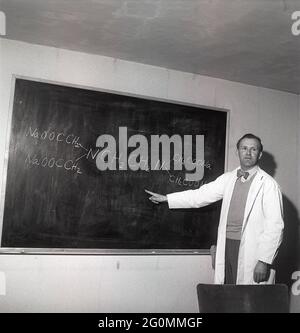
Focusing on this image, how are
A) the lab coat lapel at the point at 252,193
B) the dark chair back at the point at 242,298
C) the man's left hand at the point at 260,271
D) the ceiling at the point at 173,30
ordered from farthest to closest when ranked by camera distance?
the lab coat lapel at the point at 252,193 → the man's left hand at the point at 260,271 → the ceiling at the point at 173,30 → the dark chair back at the point at 242,298

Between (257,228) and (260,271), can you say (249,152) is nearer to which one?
(257,228)

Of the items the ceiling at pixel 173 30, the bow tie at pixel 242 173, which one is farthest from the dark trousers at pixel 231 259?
the ceiling at pixel 173 30

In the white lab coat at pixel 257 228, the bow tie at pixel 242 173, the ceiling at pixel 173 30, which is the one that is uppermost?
the ceiling at pixel 173 30

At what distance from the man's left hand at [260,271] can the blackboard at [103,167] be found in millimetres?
778

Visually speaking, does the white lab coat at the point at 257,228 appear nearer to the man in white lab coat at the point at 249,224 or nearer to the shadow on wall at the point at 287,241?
the man in white lab coat at the point at 249,224

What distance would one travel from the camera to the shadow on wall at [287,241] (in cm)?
387

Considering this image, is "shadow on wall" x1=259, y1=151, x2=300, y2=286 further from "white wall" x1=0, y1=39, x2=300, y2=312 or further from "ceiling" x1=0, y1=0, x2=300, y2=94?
"ceiling" x1=0, y1=0, x2=300, y2=94

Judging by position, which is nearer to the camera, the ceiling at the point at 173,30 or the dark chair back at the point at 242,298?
the dark chair back at the point at 242,298

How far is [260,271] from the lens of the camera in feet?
8.96

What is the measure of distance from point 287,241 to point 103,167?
2.13 meters

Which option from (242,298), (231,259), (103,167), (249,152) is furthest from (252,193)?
(242,298)

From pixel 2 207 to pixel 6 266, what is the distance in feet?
1.42

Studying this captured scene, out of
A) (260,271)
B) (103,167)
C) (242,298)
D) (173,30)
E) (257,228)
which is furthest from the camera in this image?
(103,167)
